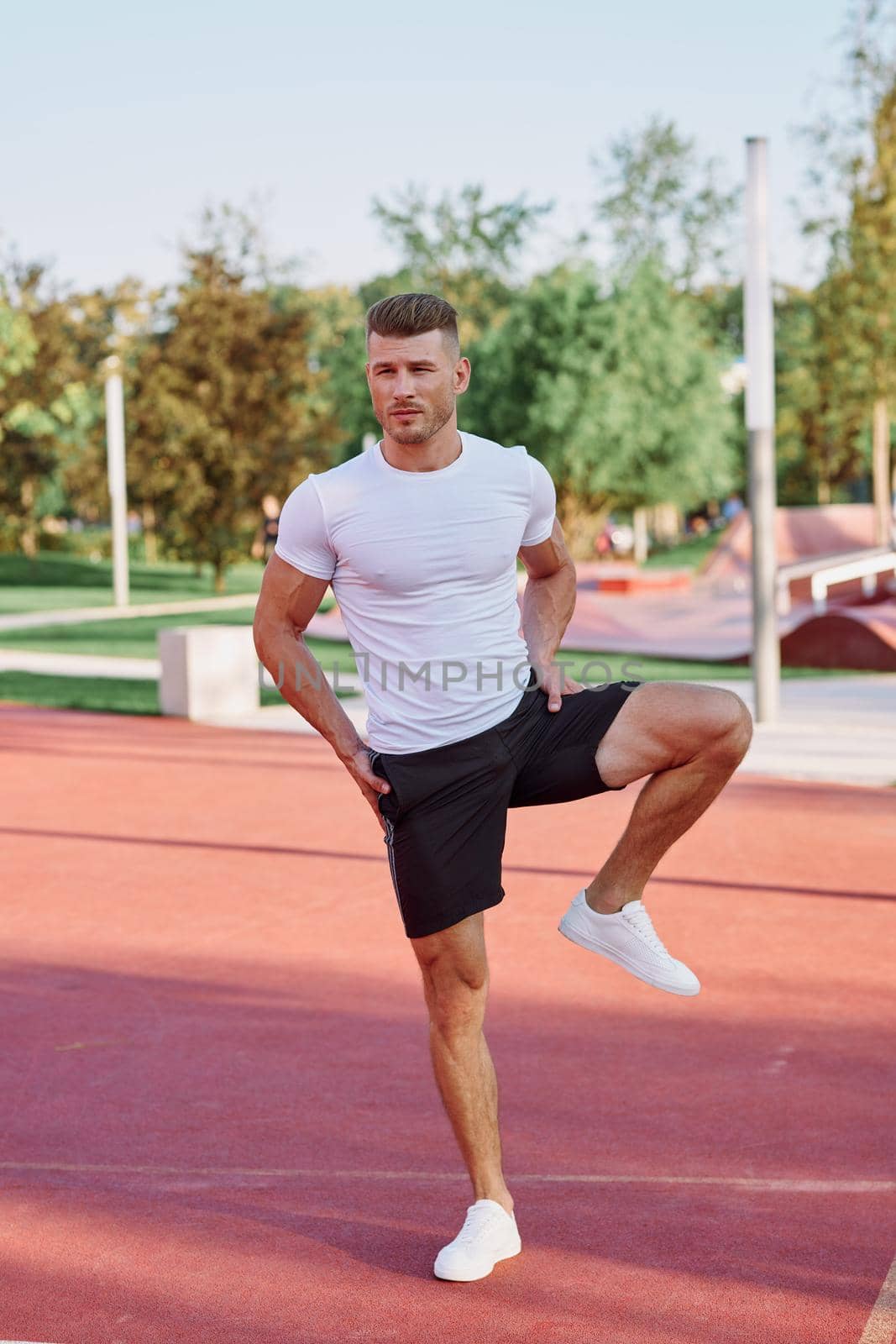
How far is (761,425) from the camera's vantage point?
46.7 feet

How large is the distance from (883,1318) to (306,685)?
2003mm

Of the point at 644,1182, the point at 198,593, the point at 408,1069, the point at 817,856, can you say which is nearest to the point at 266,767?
the point at 817,856

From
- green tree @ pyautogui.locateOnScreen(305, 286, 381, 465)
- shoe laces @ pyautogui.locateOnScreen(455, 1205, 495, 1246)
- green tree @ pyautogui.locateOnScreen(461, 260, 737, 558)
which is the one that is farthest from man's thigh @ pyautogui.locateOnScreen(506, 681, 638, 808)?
green tree @ pyautogui.locateOnScreen(305, 286, 381, 465)

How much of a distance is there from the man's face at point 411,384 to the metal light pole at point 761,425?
10.3 metres

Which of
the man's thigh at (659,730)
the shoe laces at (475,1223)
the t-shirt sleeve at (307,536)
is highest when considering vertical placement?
the t-shirt sleeve at (307,536)

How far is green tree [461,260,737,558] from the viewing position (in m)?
48.7

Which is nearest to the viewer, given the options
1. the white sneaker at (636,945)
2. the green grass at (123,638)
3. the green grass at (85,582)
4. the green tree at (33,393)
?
the white sneaker at (636,945)

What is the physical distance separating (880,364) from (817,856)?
24361 mm

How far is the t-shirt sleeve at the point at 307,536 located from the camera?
387 cm

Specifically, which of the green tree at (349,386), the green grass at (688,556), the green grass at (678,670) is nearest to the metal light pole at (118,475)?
the green grass at (678,670)

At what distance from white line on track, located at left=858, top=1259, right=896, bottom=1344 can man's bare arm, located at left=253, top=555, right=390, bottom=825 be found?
1652mm

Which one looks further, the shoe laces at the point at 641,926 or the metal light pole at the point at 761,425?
the metal light pole at the point at 761,425

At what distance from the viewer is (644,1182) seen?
15.0 ft

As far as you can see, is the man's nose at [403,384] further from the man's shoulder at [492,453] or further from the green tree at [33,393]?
the green tree at [33,393]
